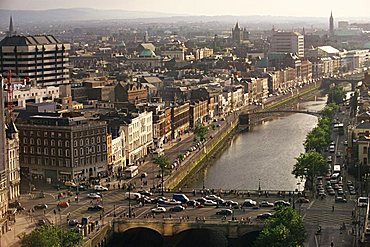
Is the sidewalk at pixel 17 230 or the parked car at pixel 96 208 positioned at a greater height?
the parked car at pixel 96 208

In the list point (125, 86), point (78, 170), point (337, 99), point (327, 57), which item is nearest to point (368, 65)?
point (327, 57)

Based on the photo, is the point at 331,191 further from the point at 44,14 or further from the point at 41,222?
the point at 44,14

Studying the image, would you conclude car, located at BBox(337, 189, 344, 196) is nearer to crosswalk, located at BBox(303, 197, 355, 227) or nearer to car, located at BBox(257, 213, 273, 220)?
crosswalk, located at BBox(303, 197, 355, 227)

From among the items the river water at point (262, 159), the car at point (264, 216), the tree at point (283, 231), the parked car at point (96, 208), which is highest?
the tree at point (283, 231)

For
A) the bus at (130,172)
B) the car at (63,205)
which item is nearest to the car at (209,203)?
the car at (63,205)

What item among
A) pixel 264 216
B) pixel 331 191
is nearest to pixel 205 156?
pixel 331 191

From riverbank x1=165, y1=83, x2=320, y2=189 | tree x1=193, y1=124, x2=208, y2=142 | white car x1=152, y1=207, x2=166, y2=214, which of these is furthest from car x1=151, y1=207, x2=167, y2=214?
tree x1=193, y1=124, x2=208, y2=142

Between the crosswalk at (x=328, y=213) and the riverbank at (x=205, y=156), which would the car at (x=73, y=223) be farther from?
→ the riverbank at (x=205, y=156)
